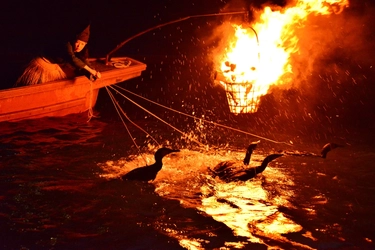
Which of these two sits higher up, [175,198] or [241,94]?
[241,94]

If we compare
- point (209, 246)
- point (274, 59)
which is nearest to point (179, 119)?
point (274, 59)

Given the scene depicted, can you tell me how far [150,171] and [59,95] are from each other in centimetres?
489

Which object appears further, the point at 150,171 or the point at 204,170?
the point at 204,170

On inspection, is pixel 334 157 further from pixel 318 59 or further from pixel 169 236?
pixel 318 59

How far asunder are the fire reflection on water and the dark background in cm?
317

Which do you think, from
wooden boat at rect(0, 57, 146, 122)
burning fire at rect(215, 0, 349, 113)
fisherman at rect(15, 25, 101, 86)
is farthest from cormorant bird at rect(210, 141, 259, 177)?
fisherman at rect(15, 25, 101, 86)

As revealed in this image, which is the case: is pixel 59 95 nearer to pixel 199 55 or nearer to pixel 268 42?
pixel 268 42

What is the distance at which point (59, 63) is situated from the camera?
37.5ft

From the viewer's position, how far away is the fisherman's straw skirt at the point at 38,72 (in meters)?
11.1

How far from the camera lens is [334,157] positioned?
9648 mm

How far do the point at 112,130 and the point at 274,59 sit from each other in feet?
13.5

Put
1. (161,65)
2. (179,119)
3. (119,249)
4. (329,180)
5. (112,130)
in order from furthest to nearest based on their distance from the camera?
1. (161,65)
2. (179,119)
3. (112,130)
4. (329,180)
5. (119,249)

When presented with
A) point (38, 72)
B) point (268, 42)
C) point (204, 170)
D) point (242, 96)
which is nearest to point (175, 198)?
point (204, 170)

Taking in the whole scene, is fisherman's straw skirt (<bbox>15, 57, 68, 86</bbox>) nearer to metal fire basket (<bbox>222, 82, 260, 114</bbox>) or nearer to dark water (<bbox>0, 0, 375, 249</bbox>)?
dark water (<bbox>0, 0, 375, 249</bbox>)
